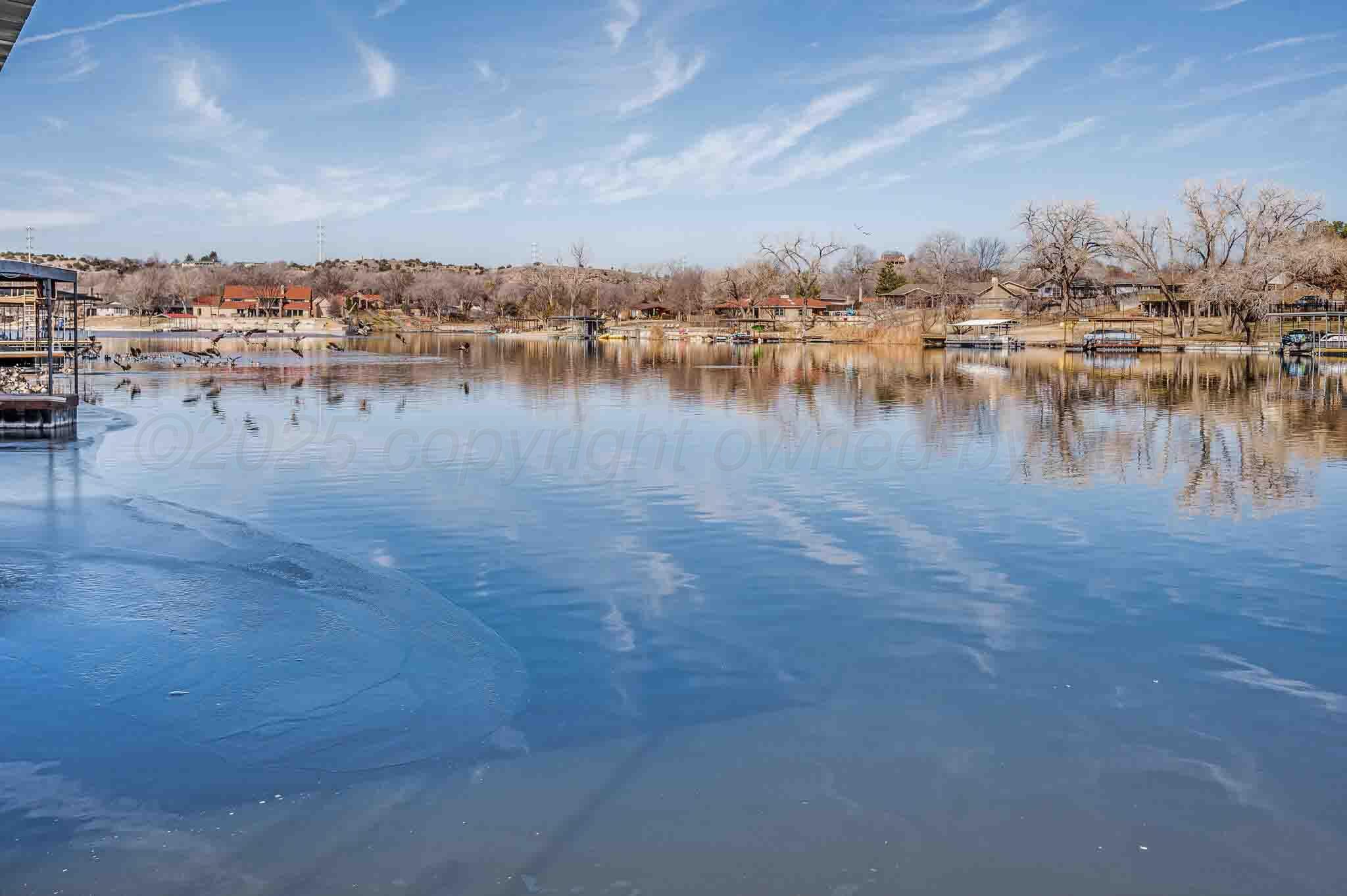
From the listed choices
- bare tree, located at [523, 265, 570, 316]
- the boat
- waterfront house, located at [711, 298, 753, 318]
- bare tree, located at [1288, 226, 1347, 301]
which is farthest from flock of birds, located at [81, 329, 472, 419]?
bare tree, located at [523, 265, 570, 316]

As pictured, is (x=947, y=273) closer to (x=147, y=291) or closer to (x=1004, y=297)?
(x=1004, y=297)

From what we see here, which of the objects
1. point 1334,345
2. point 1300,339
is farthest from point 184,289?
point 1334,345

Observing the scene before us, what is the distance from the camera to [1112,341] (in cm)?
7250

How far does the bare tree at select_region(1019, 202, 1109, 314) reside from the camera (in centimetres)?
9712

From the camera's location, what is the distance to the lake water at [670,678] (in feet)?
18.7

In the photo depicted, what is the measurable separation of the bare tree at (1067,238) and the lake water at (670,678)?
83.3 metres

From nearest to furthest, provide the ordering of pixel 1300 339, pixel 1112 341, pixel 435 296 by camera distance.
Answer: pixel 1300 339 → pixel 1112 341 → pixel 435 296

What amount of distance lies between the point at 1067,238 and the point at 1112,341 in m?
28.6

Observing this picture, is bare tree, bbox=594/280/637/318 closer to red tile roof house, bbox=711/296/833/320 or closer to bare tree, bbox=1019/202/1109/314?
red tile roof house, bbox=711/296/833/320

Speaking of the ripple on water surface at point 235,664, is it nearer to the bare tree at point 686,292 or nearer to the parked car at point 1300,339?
the parked car at point 1300,339

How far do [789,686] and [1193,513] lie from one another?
30.1 ft

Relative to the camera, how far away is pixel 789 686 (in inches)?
320

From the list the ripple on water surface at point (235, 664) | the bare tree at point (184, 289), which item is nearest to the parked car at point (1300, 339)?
the ripple on water surface at point (235, 664)

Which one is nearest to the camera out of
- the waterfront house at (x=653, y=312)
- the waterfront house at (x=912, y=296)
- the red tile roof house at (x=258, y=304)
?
the waterfront house at (x=912, y=296)
